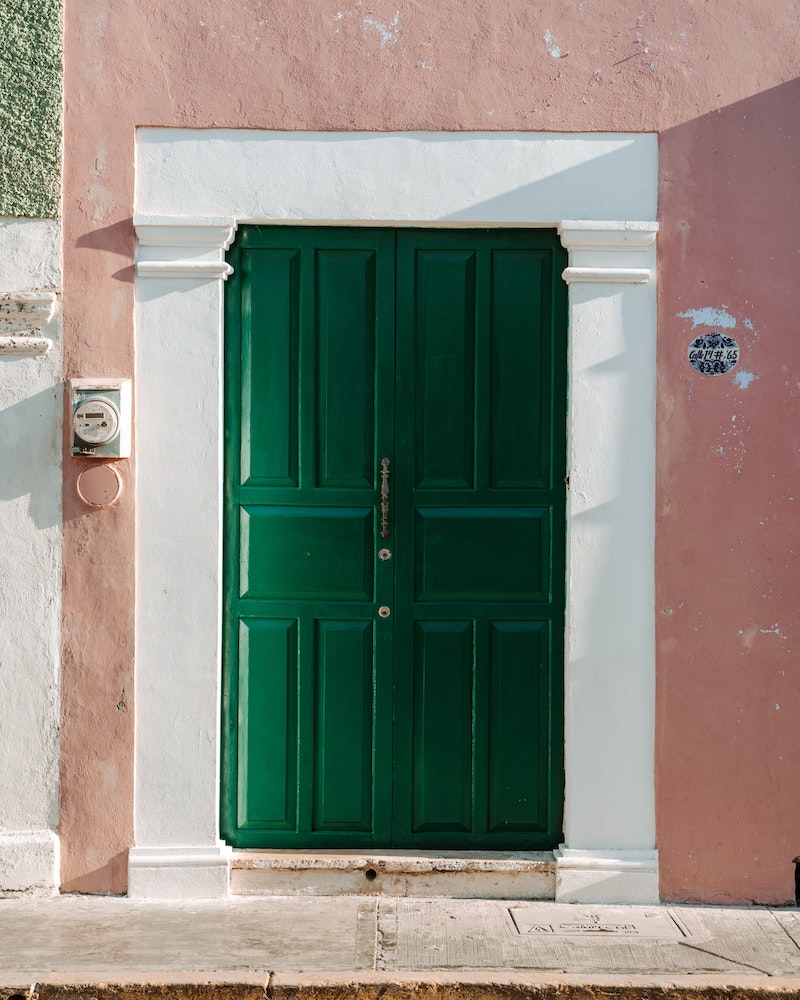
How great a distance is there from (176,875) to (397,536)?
1.62 metres

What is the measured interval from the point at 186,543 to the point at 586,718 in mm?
1769

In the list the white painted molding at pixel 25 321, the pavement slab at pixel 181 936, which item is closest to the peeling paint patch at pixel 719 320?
the white painted molding at pixel 25 321

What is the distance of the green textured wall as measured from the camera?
4.49m

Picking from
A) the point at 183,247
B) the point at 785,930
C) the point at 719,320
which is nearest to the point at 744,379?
the point at 719,320

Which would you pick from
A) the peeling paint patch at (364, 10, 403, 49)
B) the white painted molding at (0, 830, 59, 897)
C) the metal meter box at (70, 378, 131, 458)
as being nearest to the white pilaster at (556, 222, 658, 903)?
the peeling paint patch at (364, 10, 403, 49)

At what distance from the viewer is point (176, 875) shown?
176 inches

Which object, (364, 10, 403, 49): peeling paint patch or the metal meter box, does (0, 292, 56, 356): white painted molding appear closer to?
the metal meter box

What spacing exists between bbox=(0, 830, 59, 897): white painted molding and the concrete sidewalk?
56 mm

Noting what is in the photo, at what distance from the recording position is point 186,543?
4.53 m

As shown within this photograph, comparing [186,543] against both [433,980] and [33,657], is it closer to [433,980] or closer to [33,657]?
[33,657]

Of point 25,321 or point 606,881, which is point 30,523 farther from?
point 606,881

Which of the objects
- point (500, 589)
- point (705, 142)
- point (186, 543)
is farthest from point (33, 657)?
point (705, 142)

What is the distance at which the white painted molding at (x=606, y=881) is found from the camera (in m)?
4.47

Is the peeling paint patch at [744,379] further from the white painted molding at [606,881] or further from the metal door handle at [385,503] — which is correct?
the white painted molding at [606,881]
